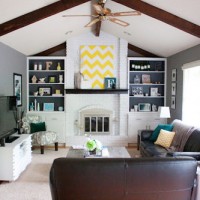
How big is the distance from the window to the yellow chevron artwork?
7.25ft

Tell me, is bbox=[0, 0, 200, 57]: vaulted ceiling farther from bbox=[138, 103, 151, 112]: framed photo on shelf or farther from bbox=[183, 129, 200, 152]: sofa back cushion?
bbox=[183, 129, 200, 152]: sofa back cushion

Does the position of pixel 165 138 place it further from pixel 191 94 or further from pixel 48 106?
pixel 48 106

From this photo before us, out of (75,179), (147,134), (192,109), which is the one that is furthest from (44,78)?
(75,179)

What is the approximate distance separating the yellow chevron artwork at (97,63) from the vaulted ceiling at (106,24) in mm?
476

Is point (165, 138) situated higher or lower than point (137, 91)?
lower

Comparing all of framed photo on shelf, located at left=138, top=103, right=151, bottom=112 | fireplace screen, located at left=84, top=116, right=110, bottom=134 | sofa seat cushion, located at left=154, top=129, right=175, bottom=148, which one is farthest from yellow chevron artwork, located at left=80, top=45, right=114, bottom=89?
sofa seat cushion, located at left=154, top=129, right=175, bottom=148

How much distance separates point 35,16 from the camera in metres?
4.55

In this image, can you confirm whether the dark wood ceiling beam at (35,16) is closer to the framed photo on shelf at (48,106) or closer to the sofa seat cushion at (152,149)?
the sofa seat cushion at (152,149)

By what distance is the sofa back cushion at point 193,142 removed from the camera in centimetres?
435

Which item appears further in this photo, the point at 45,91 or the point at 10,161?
the point at 45,91

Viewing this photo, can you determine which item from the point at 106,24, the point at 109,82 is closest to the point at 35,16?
the point at 106,24

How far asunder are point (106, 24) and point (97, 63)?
1187 mm

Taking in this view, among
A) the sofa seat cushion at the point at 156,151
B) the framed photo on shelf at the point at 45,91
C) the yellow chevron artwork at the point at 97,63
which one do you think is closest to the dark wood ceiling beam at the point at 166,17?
the sofa seat cushion at the point at 156,151

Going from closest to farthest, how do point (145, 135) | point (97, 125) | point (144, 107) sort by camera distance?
point (145, 135), point (97, 125), point (144, 107)
